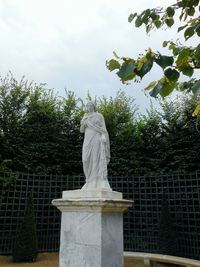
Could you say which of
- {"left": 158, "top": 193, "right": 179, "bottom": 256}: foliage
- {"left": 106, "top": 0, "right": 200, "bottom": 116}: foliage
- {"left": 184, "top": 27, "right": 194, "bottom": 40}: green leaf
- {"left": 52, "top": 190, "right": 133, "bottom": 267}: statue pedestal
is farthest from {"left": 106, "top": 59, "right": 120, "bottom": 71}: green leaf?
{"left": 158, "top": 193, "right": 179, "bottom": 256}: foliage

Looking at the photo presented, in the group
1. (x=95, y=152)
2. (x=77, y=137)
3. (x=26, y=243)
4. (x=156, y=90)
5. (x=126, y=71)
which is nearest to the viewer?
(x=126, y=71)

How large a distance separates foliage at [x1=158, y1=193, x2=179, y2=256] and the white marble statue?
4669 millimetres

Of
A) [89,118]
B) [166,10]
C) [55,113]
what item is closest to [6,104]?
[55,113]

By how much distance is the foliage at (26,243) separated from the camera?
9.37 m

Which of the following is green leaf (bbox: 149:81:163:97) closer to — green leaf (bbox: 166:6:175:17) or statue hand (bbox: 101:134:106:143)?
green leaf (bbox: 166:6:175:17)

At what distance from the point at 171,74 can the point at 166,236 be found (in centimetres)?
815

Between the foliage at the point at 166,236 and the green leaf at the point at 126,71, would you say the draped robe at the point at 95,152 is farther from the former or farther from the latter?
the foliage at the point at 166,236

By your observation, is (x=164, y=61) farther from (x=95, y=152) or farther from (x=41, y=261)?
(x=41, y=261)

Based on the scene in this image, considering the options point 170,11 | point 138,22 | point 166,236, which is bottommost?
point 166,236

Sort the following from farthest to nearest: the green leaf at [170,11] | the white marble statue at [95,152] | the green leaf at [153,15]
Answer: the white marble statue at [95,152]
the green leaf at [170,11]
the green leaf at [153,15]

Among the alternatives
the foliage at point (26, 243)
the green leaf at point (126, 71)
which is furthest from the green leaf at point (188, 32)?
the foliage at point (26, 243)

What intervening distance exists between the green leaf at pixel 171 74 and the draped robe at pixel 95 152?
3.54 m

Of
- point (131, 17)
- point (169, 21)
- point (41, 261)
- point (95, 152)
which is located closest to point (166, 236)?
point (41, 261)

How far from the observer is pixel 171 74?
188 centimetres
